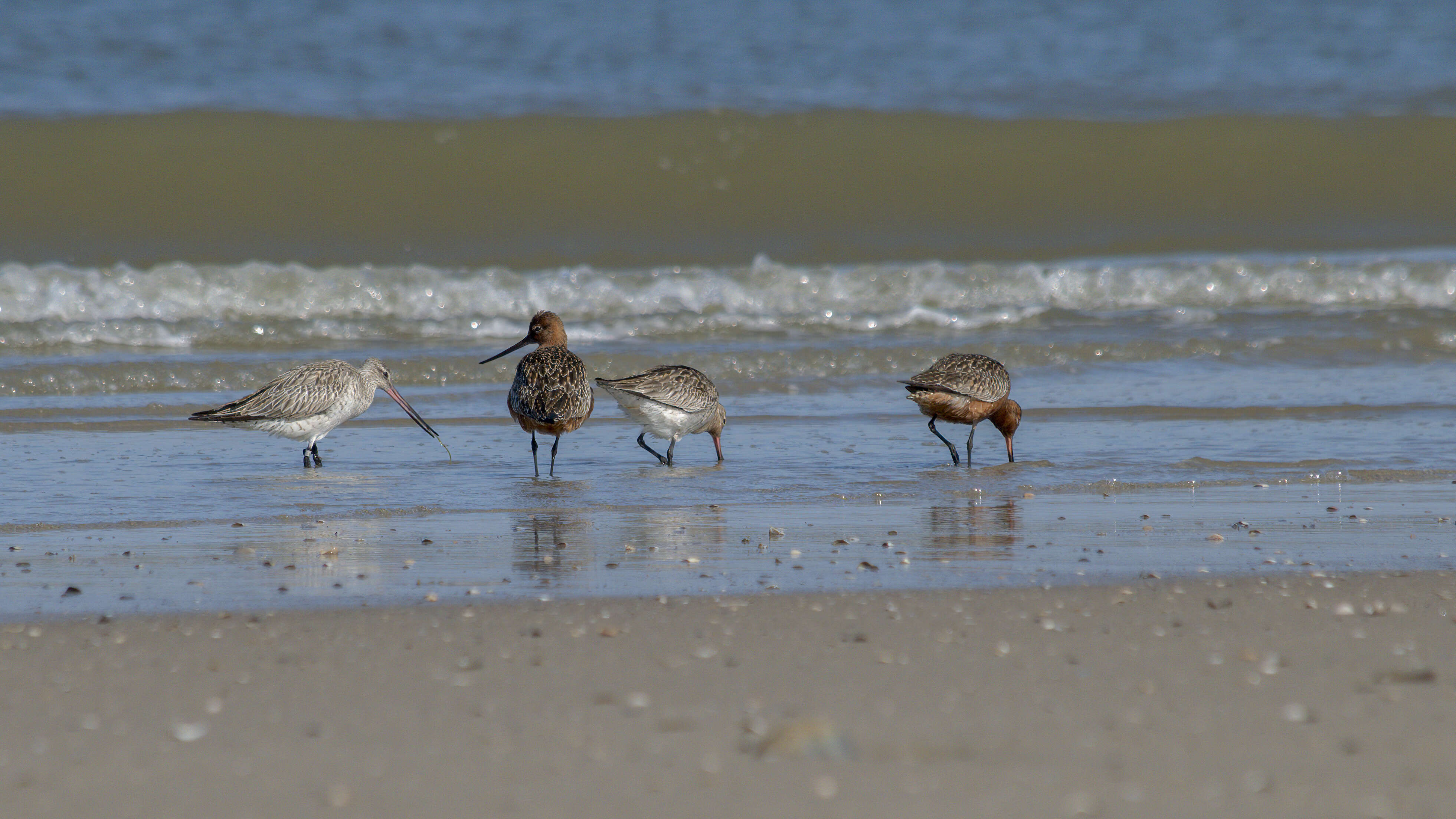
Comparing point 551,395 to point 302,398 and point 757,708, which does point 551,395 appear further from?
point 757,708

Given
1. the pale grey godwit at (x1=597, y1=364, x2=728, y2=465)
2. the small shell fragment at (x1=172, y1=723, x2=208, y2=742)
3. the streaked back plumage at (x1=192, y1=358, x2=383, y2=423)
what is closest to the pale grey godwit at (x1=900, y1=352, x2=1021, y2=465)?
the pale grey godwit at (x1=597, y1=364, x2=728, y2=465)

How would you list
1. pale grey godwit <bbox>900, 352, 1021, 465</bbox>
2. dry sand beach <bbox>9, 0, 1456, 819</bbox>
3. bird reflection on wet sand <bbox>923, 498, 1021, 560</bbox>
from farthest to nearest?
1. pale grey godwit <bbox>900, 352, 1021, 465</bbox>
2. bird reflection on wet sand <bbox>923, 498, 1021, 560</bbox>
3. dry sand beach <bbox>9, 0, 1456, 819</bbox>

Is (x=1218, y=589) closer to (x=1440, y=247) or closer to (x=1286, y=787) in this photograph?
(x=1286, y=787)

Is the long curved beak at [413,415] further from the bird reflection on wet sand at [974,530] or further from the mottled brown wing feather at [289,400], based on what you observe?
the bird reflection on wet sand at [974,530]

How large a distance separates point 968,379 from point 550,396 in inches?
83.3

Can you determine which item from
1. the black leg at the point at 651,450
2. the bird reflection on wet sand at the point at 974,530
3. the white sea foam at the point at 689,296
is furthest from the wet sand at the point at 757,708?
the white sea foam at the point at 689,296

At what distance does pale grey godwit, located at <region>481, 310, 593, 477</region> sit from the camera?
7.31m

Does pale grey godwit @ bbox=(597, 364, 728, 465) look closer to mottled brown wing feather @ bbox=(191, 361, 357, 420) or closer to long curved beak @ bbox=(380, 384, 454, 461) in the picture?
long curved beak @ bbox=(380, 384, 454, 461)

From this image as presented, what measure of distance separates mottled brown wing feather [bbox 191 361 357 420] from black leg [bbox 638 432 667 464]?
1.53 metres

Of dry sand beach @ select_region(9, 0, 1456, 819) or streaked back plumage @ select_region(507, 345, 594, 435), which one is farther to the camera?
streaked back plumage @ select_region(507, 345, 594, 435)

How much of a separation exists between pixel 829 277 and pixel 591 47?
8729 mm

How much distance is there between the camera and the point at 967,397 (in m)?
7.69

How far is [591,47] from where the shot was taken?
789 inches

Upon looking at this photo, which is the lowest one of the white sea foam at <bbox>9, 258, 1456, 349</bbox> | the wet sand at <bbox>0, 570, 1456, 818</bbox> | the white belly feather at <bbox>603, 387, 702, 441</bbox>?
the wet sand at <bbox>0, 570, 1456, 818</bbox>
